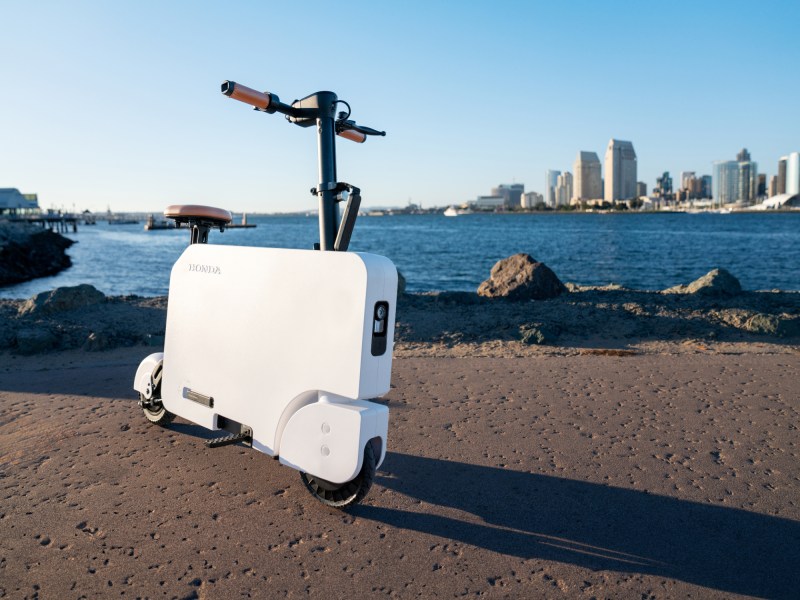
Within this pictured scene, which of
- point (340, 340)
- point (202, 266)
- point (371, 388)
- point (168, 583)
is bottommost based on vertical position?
point (168, 583)

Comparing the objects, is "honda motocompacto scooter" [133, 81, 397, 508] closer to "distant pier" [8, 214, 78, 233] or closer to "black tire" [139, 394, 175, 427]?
"black tire" [139, 394, 175, 427]

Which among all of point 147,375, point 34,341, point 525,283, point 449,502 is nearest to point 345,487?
point 449,502

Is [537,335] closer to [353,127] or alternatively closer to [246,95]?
[353,127]

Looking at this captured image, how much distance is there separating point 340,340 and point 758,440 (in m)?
3.04

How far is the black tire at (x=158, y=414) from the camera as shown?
15.1 ft

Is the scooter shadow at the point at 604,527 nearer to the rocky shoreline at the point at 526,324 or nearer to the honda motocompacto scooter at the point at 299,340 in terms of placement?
the honda motocompacto scooter at the point at 299,340

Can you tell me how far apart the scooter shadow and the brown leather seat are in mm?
2200

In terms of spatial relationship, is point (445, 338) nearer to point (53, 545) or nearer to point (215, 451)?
point (215, 451)

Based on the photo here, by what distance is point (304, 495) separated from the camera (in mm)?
3590

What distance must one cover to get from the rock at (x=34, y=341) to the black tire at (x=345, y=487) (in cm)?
536

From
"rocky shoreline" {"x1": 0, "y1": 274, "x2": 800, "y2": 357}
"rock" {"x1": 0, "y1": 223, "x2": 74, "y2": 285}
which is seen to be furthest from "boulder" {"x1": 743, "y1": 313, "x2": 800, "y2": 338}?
"rock" {"x1": 0, "y1": 223, "x2": 74, "y2": 285}

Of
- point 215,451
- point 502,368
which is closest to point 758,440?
point 502,368

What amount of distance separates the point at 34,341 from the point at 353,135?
211 inches

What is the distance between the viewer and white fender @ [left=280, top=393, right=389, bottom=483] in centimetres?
317
